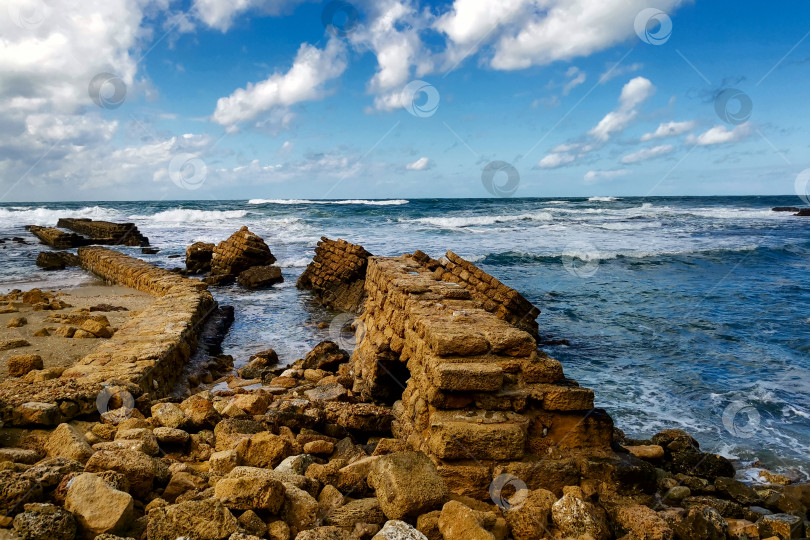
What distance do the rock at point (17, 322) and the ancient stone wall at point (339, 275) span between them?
262 inches

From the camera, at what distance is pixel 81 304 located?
1141cm

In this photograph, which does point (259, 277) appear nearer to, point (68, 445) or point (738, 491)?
point (68, 445)

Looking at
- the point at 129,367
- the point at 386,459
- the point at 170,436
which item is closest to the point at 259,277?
the point at 129,367

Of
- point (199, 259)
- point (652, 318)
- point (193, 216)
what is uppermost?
point (193, 216)

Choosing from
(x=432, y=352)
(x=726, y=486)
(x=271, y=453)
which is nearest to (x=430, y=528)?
(x=271, y=453)

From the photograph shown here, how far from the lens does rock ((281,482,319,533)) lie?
9.61 ft

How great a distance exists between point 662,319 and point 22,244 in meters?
31.8

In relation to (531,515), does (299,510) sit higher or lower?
higher

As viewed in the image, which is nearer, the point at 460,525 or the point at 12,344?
the point at 460,525

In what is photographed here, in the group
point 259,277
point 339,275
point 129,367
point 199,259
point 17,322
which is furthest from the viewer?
point 199,259

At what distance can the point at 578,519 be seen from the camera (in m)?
3.24

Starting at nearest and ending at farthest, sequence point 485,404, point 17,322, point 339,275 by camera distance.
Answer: point 485,404
point 17,322
point 339,275

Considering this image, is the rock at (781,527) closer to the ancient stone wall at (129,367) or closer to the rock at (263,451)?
the rock at (263,451)

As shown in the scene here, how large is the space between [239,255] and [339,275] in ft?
16.6
